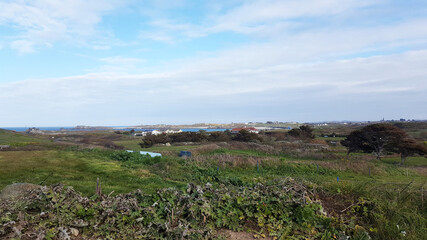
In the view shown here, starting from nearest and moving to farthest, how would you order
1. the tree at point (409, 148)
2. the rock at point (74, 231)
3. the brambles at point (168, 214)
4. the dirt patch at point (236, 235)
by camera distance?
1. the rock at point (74, 231)
2. the brambles at point (168, 214)
3. the dirt patch at point (236, 235)
4. the tree at point (409, 148)

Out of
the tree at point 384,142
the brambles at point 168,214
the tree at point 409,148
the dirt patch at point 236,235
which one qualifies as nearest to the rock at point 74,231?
the brambles at point 168,214

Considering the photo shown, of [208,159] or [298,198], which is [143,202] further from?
[208,159]

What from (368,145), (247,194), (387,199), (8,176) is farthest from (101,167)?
(368,145)

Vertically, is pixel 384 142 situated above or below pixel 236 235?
below

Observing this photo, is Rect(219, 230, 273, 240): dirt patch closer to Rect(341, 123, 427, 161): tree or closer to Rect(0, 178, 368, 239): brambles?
Rect(0, 178, 368, 239): brambles

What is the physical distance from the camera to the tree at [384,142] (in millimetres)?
31672

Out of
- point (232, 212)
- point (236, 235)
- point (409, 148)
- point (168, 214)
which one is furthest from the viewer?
point (409, 148)

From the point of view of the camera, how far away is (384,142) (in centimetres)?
3494

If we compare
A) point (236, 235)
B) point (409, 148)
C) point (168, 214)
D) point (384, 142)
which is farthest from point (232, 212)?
point (384, 142)

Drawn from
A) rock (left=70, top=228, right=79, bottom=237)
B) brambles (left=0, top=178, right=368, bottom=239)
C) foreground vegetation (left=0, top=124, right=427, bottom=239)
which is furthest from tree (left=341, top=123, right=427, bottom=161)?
rock (left=70, top=228, right=79, bottom=237)

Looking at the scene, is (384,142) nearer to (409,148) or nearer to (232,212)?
(409,148)

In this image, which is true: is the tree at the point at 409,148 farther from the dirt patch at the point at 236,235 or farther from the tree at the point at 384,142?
the dirt patch at the point at 236,235

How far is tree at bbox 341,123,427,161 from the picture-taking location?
31.7 meters

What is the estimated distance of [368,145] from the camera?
37031 mm
